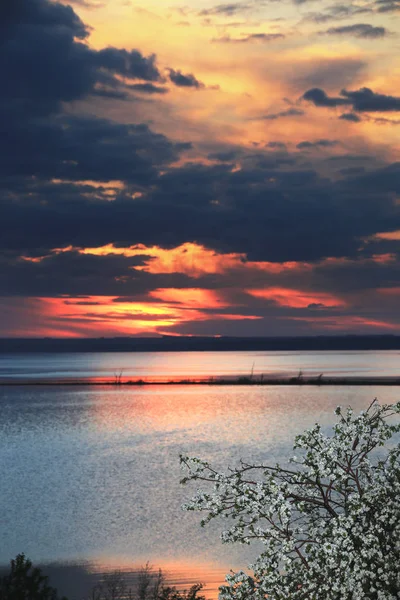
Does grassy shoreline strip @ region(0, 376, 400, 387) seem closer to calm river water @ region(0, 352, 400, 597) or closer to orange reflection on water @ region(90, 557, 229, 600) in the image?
calm river water @ region(0, 352, 400, 597)

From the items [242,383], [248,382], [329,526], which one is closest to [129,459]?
[329,526]

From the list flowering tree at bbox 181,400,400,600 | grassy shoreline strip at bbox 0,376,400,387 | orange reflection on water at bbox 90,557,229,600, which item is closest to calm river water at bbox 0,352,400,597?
orange reflection on water at bbox 90,557,229,600

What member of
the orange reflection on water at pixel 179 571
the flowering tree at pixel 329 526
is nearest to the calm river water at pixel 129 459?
the orange reflection on water at pixel 179 571

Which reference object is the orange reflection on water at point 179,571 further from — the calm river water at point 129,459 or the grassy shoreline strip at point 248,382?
the grassy shoreline strip at point 248,382

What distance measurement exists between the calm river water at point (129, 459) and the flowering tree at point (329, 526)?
12.4 meters

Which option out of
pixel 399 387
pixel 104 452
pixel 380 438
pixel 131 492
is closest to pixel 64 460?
pixel 104 452

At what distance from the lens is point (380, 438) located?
11.7 m

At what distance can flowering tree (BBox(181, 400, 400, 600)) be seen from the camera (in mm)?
10242

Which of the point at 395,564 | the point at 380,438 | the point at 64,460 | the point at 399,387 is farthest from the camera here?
the point at 399,387

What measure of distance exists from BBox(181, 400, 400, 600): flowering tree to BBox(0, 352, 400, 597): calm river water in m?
12.4

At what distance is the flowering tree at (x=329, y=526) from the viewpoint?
1024cm

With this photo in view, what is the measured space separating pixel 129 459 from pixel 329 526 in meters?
47.3

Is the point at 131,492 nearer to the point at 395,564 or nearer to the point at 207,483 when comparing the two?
the point at 207,483

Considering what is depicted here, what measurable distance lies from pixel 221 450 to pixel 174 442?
23.5 ft
